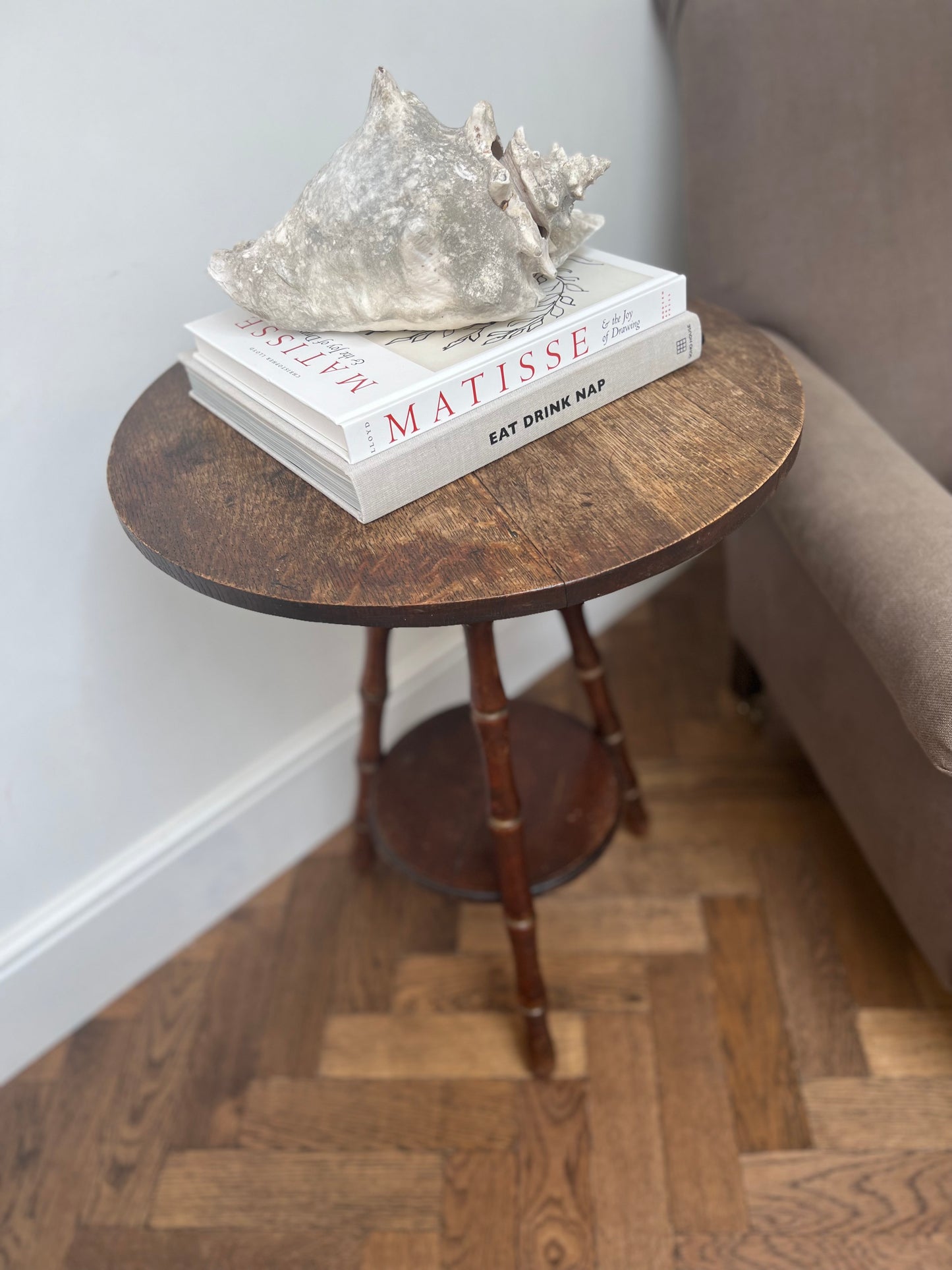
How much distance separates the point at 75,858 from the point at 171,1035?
9.1 inches

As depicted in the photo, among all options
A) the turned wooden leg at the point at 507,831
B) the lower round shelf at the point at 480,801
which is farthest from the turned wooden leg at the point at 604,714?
the turned wooden leg at the point at 507,831

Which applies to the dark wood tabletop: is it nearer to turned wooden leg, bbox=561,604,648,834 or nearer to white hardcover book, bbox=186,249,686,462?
white hardcover book, bbox=186,249,686,462

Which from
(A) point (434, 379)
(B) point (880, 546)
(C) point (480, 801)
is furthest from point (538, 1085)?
(A) point (434, 379)

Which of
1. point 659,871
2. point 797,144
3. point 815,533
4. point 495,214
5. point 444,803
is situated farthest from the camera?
point 659,871

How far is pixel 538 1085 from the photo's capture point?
100 centimetres

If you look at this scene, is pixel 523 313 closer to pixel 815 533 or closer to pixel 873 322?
pixel 815 533

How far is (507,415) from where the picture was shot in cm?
67

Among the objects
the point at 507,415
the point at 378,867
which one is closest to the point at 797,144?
the point at 507,415

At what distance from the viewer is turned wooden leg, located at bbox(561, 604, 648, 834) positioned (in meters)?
1.00

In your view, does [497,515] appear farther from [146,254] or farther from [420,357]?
[146,254]

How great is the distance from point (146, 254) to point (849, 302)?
2.23ft

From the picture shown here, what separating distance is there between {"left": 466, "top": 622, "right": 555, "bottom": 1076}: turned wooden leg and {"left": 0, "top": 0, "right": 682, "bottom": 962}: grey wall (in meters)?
0.39

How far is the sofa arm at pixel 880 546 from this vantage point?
0.70m

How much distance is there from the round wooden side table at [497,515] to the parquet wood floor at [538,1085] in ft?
0.70
